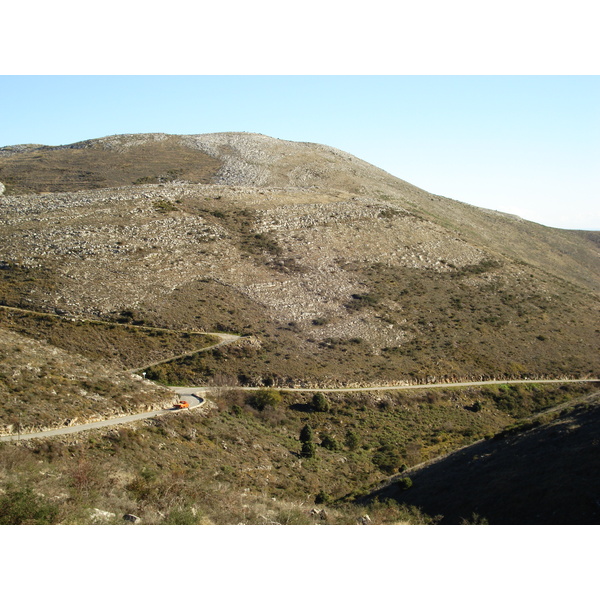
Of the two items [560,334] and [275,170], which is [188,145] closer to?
[275,170]

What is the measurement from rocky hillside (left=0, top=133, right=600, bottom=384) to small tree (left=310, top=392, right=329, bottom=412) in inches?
107

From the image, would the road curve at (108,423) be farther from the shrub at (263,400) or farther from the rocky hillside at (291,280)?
the rocky hillside at (291,280)

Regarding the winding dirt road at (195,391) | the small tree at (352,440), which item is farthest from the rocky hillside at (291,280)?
the small tree at (352,440)

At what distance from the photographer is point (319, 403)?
108 feet

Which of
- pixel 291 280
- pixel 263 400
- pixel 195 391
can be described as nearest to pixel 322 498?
pixel 263 400

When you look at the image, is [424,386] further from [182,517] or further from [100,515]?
[100,515]

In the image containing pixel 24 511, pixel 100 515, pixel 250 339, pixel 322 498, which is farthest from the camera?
pixel 250 339

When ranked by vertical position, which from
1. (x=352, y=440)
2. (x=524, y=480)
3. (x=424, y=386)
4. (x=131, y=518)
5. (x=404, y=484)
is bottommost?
(x=352, y=440)

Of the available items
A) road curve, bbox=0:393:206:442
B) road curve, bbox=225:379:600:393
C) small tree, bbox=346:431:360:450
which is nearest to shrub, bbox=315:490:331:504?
small tree, bbox=346:431:360:450

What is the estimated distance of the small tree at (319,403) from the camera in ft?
108

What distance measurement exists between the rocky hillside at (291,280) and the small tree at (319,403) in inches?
107

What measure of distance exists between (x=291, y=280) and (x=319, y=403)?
18.4m

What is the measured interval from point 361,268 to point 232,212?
18.0 metres

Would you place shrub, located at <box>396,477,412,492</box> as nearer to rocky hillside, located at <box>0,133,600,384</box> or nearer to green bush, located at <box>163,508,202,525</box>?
green bush, located at <box>163,508,202,525</box>
